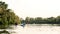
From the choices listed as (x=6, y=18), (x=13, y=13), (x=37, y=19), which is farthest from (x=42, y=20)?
(x=6, y=18)

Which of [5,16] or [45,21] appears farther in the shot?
[45,21]

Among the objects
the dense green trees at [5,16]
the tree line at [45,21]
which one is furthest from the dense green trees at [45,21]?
the dense green trees at [5,16]

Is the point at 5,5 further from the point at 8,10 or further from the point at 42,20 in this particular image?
the point at 42,20

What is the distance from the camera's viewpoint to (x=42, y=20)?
3934 cm

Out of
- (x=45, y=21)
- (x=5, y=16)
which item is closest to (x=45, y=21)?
(x=45, y=21)

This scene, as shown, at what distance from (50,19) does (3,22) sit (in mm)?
18653

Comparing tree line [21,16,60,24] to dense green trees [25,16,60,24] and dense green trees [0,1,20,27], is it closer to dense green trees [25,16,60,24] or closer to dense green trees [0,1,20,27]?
dense green trees [25,16,60,24]

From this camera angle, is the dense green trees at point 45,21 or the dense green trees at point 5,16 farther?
the dense green trees at point 45,21

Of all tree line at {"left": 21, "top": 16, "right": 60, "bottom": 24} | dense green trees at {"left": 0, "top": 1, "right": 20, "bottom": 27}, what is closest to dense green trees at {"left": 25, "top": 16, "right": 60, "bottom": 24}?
tree line at {"left": 21, "top": 16, "right": 60, "bottom": 24}

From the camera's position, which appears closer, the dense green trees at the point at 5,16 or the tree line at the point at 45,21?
the dense green trees at the point at 5,16

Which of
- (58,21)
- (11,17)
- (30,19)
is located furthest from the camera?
(30,19)

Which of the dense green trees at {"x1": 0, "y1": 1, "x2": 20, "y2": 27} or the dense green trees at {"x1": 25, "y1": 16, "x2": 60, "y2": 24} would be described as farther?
the dense green trees at {"x1": 25, "y1": 16, "x2": 60, "y2": 24}

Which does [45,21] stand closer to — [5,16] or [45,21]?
[45,21]

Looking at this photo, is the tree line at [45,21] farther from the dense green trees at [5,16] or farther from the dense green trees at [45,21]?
the dense green trees at [5,16]
